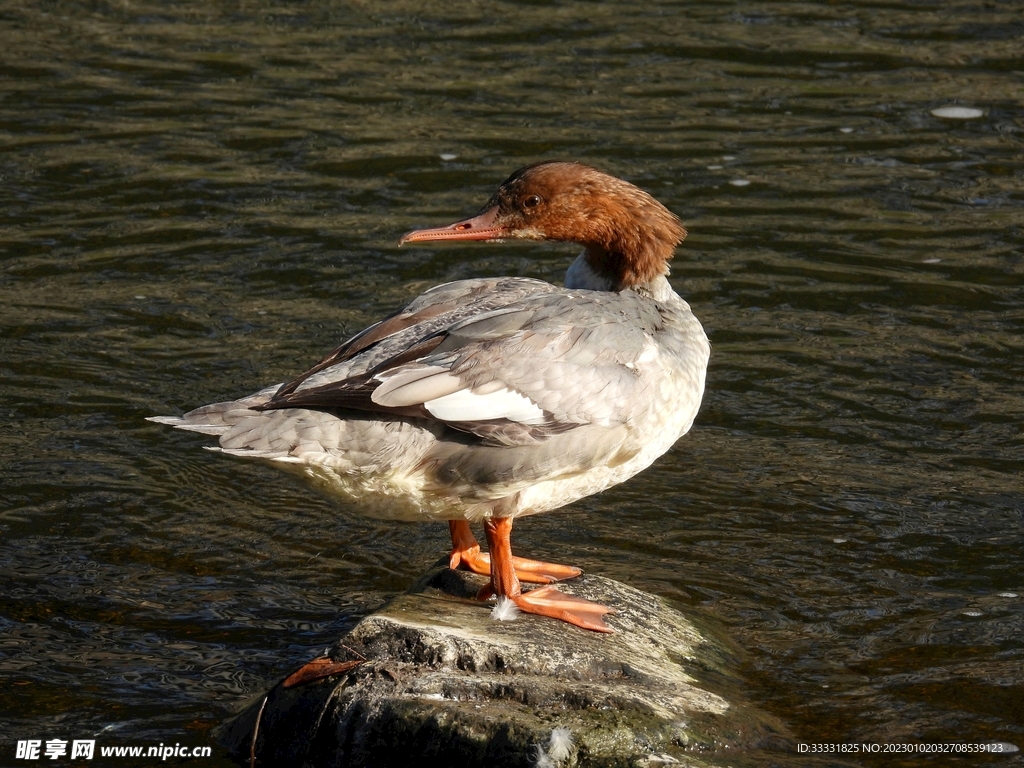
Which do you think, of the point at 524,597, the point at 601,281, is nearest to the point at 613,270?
the point at 601,281

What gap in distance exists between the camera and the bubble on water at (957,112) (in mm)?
9523

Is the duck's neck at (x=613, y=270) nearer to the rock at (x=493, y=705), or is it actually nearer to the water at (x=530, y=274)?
the water at (x=530, y=274)

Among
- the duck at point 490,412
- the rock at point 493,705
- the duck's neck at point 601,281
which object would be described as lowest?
the rock at point 493,705

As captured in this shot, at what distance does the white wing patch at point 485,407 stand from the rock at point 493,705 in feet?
2.21

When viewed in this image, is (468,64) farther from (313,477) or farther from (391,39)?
(313,477)

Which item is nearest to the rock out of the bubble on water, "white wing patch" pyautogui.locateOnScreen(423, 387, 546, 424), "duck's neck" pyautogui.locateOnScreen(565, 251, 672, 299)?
"white wing patch" pyautogui.locateOnScreen(423, 387, 546, 424)

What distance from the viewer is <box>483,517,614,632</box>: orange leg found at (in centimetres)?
471

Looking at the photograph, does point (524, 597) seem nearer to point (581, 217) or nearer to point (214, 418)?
point (214, 418)

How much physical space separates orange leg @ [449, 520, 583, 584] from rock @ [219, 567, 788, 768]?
0.45 meters

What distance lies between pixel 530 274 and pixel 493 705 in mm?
4316

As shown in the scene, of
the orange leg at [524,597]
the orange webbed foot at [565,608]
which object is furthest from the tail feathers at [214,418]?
the orange webbed foot at [565,608]

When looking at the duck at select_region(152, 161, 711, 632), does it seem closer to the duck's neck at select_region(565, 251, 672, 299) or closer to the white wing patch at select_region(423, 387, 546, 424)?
the white wing patch at select_region(423, 387, 546, 424)

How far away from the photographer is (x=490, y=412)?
4555mm

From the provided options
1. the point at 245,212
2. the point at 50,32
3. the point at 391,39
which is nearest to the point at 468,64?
the point at 391,39
